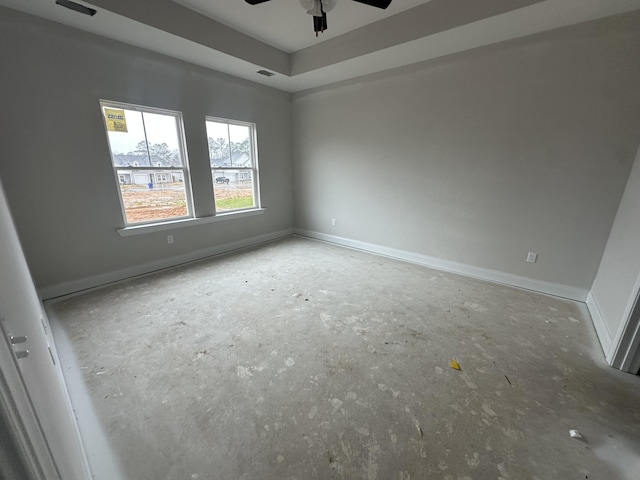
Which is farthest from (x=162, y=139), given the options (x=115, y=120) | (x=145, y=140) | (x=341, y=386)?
(x=341, y=386)

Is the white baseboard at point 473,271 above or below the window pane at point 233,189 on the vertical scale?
below

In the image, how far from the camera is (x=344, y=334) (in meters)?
2.22

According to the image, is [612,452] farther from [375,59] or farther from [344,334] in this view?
[375,59]

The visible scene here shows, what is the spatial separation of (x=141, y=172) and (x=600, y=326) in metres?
4.96

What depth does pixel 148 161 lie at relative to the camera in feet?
10.7

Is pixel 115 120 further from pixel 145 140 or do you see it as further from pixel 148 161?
pixel 148 161

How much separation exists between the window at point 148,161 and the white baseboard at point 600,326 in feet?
15.2

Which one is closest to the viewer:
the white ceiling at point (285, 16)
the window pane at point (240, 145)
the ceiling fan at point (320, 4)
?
the ceiling fan at point (320, 4)

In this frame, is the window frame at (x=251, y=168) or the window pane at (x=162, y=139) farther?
the window frame at (x=251, y=168)

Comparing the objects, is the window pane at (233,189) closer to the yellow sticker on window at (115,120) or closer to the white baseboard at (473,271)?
the yellow sticker on window at (115,120)

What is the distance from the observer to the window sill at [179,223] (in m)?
3.18

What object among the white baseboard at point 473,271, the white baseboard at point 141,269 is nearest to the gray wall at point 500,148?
the white baseboard at point 473,271

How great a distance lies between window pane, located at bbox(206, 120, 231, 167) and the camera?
3.82 metres

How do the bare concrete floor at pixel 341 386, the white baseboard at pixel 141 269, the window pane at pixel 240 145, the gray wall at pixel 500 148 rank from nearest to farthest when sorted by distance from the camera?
1. the bare concrete floor at pixel 341 386
2. the gray wall at pixel 500 148
3. the white baseboard at pixel 141 269
4. the window pane at pixel 240 145
